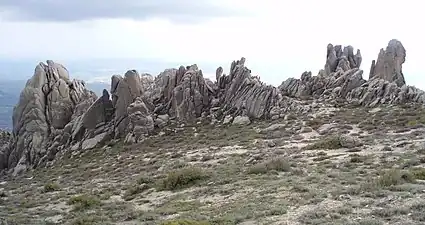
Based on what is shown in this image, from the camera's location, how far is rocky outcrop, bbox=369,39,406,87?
62.2 meters

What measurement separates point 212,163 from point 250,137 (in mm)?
10160

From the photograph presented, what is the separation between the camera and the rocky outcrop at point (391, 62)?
62.2 metres

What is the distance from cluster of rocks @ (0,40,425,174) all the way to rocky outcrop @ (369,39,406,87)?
0.12 meters

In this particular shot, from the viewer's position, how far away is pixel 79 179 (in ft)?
119

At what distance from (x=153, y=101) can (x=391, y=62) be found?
3074 cm

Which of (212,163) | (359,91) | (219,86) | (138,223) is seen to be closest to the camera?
(138,223)

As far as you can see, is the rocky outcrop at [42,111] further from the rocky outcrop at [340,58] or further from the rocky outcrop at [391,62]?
the rocky outcrop at [391,62]

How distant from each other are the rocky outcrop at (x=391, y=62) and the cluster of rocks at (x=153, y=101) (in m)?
0.12

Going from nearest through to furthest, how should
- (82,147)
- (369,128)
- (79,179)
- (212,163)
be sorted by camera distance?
(212,163) < (79,179) < (369,128) < (82,147)

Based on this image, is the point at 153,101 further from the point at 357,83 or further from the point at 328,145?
the point at 328,145

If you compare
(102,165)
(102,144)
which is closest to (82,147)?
(102,144)

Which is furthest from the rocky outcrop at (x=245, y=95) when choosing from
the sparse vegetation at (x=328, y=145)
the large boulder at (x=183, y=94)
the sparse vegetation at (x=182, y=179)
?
the sparse vegetation at (x=182, y=179)

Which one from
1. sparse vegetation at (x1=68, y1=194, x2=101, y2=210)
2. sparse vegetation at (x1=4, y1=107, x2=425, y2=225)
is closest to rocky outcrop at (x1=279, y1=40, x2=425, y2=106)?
sparse vegetation at (x1=4, y1=107, x2=425, y2=225)

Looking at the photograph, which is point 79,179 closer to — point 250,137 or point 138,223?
point 250,137
